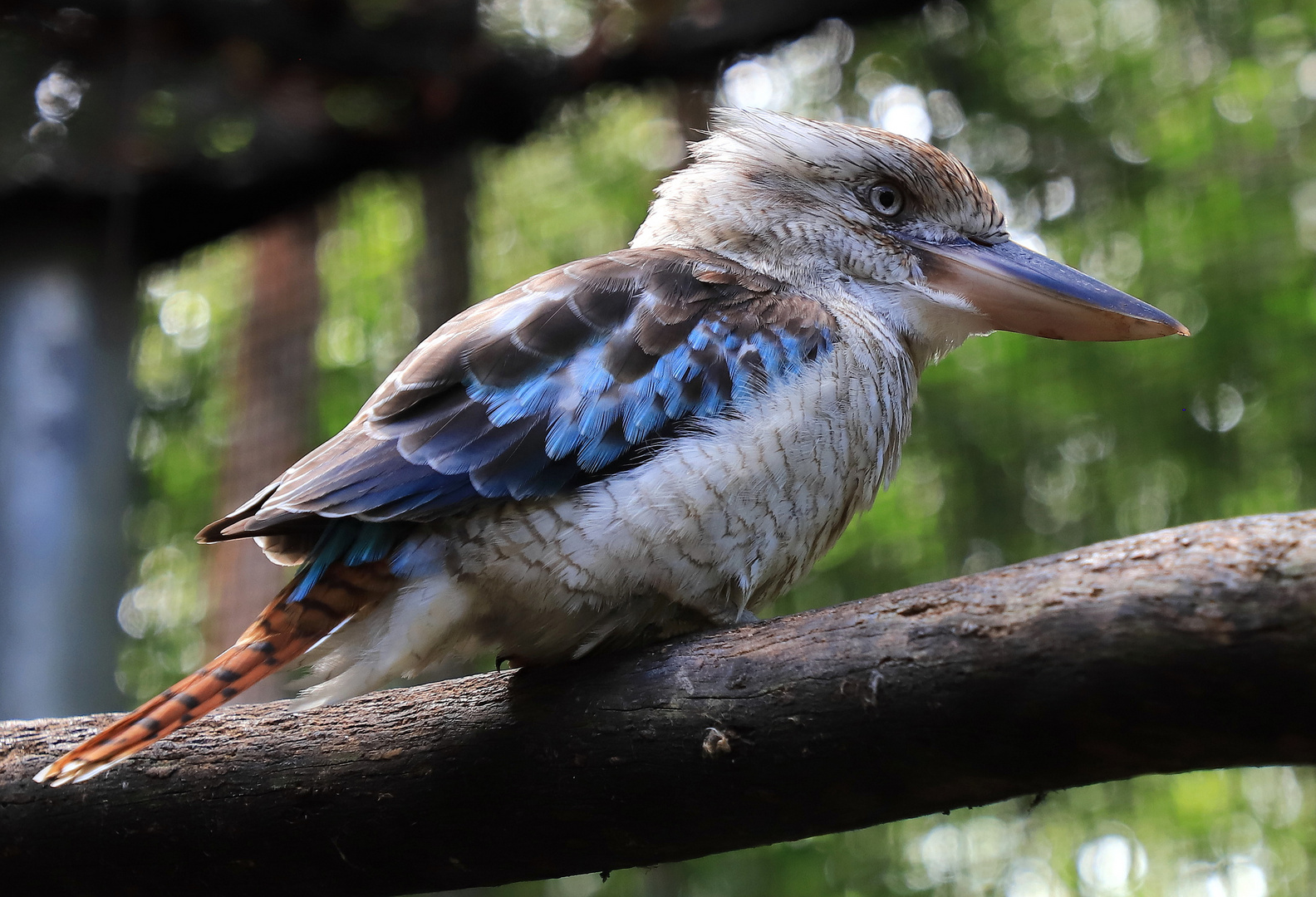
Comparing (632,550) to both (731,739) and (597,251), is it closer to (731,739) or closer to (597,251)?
(731,739)

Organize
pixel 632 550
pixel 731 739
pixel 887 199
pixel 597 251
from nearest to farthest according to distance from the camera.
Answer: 1. pixel 731 739
2. pixel 632 550
3. pixel 887 199
4. pixel 597 251

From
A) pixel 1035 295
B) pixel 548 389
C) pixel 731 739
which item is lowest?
pixel 731 739

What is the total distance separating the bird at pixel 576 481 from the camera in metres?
1.31

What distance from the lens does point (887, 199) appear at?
1.85 m

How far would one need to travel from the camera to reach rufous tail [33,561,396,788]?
3.88ft

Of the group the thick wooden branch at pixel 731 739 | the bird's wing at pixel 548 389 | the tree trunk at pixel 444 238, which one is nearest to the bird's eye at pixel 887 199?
the bird's wing at pixel 548 389

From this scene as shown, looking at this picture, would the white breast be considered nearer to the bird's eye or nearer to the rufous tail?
the rufous tail

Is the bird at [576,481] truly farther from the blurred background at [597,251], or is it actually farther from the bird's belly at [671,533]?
the blurred background at [597,251]

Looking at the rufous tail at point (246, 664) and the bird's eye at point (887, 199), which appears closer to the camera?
the rufous tail at point (246, 664)

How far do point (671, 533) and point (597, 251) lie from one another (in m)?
3.34

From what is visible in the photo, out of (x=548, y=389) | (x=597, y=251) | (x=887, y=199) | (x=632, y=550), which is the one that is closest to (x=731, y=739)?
(x=632, y=550)

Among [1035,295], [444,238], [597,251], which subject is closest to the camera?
[1035,295]

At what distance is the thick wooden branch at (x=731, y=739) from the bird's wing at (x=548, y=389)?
271mm

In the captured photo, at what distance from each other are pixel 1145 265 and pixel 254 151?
308 centimetres
